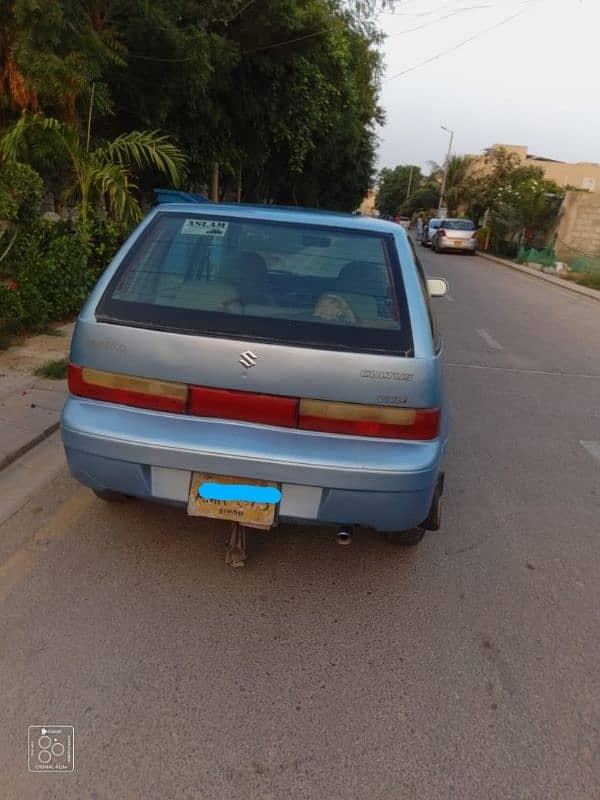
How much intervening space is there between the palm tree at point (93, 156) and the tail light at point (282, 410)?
18.5 feet

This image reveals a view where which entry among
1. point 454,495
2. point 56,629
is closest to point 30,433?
Answer: point 56,629

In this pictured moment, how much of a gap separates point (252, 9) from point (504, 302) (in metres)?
7.88

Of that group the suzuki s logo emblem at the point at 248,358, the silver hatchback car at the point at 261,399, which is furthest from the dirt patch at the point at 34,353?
the suzuki s logo emblem at the point at 248,358

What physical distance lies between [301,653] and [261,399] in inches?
40.5

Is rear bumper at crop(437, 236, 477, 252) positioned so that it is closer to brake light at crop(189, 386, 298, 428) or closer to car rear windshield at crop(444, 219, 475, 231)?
car rear windshield at crop(444, 219, 475, 231)

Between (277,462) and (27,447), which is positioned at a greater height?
(277,462)

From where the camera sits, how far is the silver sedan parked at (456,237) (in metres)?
31.5

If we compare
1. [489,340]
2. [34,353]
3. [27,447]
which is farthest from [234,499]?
[489,340]

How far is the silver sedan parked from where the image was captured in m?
31.5

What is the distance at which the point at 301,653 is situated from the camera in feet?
8.95

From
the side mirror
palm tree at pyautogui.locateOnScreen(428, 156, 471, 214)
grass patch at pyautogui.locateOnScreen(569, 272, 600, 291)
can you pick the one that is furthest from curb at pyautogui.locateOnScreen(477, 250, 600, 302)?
palm tree at pyautogui.locateOnScreen(428, 156, 471, 214)

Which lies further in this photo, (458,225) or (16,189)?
(458,225)

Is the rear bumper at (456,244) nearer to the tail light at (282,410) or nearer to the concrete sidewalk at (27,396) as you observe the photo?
the concrete sidewalk at (27,396)

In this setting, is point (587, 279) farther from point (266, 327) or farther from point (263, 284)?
point (266, 327)
